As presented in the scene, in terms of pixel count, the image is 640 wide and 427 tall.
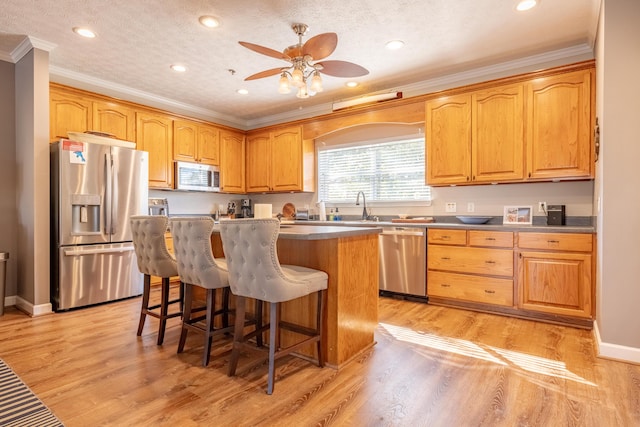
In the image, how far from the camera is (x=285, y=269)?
7.54 feet

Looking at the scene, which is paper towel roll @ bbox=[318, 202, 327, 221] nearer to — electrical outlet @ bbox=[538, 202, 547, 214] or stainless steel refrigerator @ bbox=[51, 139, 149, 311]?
stainless steel refrigerator @ bbox=[51, 139, 149, 311]

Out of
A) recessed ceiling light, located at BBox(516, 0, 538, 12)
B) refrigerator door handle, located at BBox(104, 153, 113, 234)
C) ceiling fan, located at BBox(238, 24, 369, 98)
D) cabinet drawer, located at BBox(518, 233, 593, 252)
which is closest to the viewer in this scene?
ceiling fan, located at BBox(238, 24, 369, 98)

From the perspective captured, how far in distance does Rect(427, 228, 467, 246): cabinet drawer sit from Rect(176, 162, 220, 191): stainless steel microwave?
331cm

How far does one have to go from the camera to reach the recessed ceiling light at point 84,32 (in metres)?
3.05

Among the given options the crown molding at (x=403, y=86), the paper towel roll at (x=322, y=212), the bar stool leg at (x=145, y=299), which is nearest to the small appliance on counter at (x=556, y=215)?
the crown molding at (x=403, y=86)

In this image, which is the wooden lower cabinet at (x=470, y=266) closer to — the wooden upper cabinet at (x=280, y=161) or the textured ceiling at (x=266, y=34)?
the textured ceiling at (x=266, y=34)

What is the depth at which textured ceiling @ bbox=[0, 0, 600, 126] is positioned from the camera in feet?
8.95

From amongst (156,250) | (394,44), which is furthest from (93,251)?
(394,44)

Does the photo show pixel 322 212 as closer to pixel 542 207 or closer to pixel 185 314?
pixel 542 207

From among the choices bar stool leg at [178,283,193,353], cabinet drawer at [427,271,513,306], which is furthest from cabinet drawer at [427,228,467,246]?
bar stool leg at [178,283,193,353]

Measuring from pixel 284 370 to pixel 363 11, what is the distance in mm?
2748

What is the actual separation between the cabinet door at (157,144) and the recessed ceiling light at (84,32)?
54.6 inches

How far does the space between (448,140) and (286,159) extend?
8.17 feet

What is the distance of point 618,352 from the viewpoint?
2.39 meters
